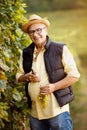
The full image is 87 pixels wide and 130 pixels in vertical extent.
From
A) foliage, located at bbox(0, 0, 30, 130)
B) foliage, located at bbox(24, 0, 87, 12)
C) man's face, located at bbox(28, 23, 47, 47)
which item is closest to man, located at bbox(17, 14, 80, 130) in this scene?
man's face, located at bbox(28, 23, 47, 47)

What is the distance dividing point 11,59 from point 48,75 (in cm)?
53

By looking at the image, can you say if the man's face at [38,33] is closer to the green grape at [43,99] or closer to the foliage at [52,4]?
the green grape at [43,99]

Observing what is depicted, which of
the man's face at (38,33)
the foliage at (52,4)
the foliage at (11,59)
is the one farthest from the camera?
the foliage at (52,4)

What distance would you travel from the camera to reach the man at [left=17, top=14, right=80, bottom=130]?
2338mm

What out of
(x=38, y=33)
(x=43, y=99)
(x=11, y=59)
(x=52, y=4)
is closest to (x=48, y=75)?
(x=43, y=99)

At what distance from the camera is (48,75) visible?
2357mm

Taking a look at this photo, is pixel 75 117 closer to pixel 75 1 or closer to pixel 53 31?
pixel 53 31

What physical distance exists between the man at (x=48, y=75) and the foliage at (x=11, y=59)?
10.7 inches

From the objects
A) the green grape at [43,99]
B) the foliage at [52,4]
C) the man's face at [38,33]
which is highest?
the man's face at [38,33]

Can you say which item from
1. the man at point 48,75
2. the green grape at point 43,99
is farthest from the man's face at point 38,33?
the green grape at point 43,99

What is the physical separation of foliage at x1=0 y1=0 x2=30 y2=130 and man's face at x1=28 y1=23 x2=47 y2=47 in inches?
12.5

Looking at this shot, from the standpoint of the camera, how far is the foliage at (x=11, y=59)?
2.67 m

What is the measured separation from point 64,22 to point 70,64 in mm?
1227

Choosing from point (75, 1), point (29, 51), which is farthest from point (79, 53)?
point (29, 51)
